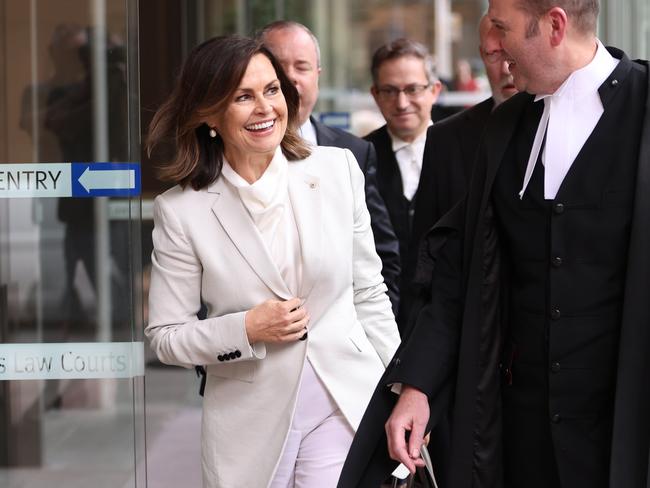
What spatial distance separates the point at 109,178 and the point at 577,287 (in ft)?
6.61

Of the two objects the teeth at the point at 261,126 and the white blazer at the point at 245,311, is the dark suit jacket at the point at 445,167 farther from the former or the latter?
the teeth at the point at 261,126

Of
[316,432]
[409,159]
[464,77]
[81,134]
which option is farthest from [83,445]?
[464,77]

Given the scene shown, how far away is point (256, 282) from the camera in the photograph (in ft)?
11.0

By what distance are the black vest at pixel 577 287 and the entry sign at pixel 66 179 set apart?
68.8 inches

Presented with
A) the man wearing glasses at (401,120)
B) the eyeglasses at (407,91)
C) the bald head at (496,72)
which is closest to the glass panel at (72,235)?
the bald head at (496,72)

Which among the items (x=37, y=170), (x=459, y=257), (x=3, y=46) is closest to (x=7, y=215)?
(x=37, y=170)

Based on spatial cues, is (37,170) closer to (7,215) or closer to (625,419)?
(7,215)

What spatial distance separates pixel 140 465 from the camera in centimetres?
445

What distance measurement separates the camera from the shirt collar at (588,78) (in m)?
2.80

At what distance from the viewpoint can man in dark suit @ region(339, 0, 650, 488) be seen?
2.72 metres

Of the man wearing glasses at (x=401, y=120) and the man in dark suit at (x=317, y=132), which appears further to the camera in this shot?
the man wearing glasses at (x=401, y=120)

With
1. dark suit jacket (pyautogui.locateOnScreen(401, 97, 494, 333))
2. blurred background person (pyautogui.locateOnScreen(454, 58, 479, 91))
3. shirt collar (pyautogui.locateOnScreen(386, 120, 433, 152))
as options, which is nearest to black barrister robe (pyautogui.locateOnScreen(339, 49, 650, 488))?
dark suit jacket (pyautogui.locateOnScreen(401, 97, 494, 333))

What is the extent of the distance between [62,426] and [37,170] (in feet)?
3.55

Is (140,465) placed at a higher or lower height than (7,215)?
lower
